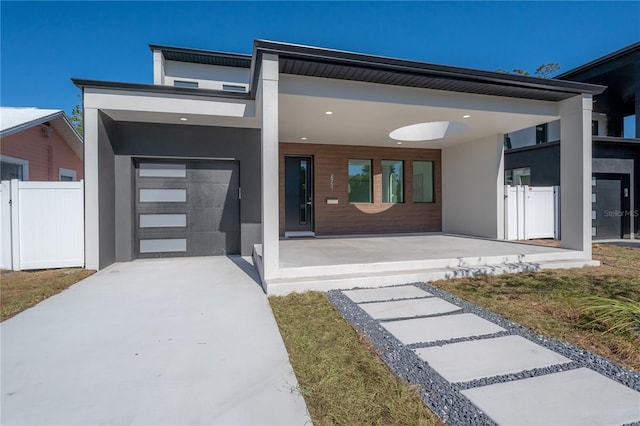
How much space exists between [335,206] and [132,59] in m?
9.15

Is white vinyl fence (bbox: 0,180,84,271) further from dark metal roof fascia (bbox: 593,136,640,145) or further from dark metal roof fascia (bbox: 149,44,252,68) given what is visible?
dark metal roof fascia (bbox: 593,136,640,145)

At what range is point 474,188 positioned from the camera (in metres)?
8.63

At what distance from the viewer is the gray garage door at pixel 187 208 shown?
20.9ft

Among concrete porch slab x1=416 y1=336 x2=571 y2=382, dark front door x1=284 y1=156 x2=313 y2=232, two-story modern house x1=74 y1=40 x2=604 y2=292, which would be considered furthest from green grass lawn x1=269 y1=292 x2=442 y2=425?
dark front door x1=284 y1=156 x2=313 y2=232

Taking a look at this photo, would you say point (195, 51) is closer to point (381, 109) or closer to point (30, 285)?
point (381, 109)

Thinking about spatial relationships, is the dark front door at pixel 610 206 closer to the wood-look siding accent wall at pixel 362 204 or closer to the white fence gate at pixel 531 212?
the white fence gate at pixel 531 212

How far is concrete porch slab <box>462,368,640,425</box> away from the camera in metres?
1.64

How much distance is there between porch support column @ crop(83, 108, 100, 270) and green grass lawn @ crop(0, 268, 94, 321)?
31 cm

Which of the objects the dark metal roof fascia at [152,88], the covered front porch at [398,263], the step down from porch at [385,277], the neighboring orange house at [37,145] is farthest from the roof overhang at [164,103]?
the neighboring orange house at [37,145]

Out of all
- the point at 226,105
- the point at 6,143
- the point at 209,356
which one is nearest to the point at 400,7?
the point at 226,105

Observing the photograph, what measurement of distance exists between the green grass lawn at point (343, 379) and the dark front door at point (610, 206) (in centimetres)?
1111

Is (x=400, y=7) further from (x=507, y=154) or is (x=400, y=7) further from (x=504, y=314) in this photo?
(x=504, y=314)

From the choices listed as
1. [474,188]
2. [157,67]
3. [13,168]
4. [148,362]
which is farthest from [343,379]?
[157,67]

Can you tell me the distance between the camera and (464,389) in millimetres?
1918
